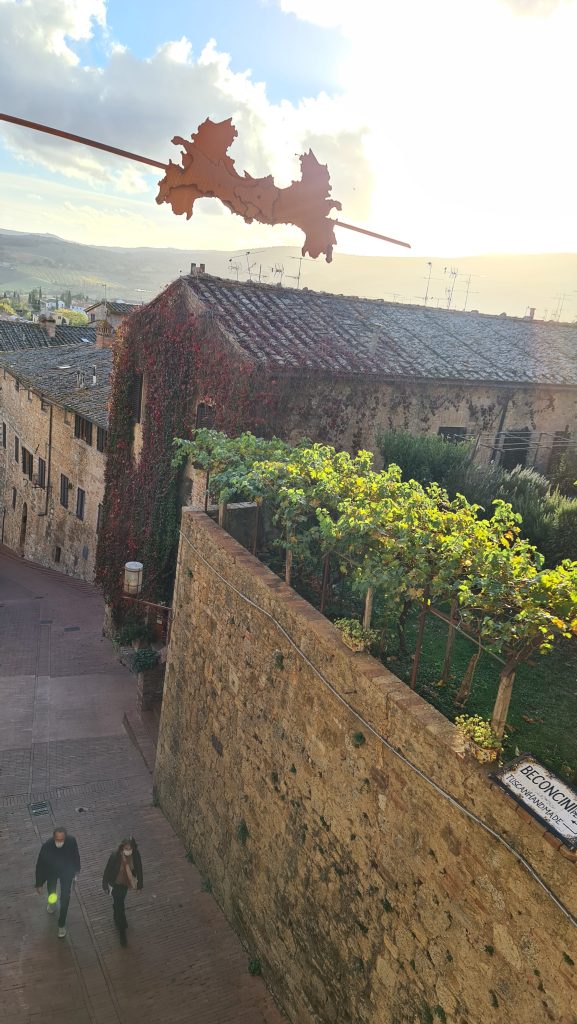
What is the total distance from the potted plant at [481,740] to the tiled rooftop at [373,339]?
30.6 ft

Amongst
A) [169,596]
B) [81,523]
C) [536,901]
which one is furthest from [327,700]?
[81,523]

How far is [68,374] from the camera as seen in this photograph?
26500 millimetres

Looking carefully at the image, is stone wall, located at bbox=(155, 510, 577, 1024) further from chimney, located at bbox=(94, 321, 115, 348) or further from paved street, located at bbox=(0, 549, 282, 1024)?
chimney, located at bbox=(94, 321, 115, 348)

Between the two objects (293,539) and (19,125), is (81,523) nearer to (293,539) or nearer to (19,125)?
(293,539)

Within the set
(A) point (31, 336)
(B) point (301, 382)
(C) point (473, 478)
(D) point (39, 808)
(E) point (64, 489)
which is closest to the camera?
(D) point (39, 808)

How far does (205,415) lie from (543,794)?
38.3ft

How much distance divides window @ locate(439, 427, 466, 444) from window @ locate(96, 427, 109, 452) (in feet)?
35.9

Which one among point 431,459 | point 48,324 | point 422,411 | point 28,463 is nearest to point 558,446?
point 422,411

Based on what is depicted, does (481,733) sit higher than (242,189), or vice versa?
(242,189)

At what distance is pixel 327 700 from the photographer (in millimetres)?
6734

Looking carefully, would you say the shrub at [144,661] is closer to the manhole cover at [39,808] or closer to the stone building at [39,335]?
the manhole cover at [39,808]

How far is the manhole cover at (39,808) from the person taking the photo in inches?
444

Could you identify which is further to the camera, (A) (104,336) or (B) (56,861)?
(A) (104,336)

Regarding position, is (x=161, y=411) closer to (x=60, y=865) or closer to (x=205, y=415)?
(x=205, y=415)
